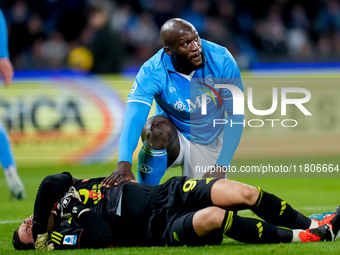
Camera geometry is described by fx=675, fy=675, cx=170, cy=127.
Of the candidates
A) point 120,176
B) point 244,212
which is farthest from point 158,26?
point 120,176

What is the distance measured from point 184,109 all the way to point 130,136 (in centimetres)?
A: 72

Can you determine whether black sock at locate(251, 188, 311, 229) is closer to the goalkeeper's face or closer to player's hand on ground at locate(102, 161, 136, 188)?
player's hand on ground at locate(102, 161, 136, 188)

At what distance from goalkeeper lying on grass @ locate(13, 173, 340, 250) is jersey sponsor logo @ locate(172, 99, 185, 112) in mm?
1279

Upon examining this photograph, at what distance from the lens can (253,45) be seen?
1455 centimetres

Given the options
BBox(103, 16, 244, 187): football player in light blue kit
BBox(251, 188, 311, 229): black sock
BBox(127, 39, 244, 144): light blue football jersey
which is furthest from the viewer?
BBox(127, 39, 244, 144): light blue football jersey

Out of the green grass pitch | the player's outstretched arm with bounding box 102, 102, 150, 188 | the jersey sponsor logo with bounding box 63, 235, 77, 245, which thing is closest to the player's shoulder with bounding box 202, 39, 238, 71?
the player's outstretched arm with bounding box 102, 102, 150, 188

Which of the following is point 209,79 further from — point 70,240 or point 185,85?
point 70,240

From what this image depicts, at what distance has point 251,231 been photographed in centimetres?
482

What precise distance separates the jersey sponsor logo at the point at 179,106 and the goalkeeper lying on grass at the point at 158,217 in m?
1.28

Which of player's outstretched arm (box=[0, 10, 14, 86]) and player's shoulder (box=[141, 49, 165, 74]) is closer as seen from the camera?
player's shoulder (box=[141, 49, 165, 74])

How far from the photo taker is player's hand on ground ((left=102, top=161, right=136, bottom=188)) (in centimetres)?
537

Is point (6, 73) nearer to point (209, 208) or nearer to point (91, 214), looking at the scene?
point (91, 214)

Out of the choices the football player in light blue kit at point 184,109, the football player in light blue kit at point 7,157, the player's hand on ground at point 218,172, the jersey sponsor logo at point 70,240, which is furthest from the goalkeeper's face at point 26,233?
the football player in light blue kit at point 7,157

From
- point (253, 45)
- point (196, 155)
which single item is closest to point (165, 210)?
point (196, 155)
